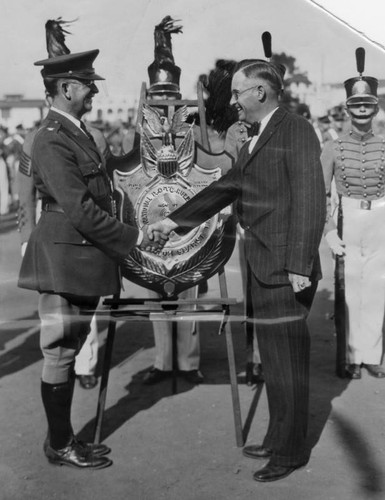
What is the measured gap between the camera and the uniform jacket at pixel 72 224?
292 cm

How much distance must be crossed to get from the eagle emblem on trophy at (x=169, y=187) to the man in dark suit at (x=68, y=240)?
0.41 feet

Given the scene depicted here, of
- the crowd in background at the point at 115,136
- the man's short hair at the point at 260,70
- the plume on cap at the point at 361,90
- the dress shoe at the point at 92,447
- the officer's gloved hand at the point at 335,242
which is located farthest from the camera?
the officer's gloved hand at the point at 335,242

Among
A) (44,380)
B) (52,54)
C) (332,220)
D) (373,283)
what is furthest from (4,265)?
(373,283)

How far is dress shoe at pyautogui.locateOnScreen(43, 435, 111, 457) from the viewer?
3.19m

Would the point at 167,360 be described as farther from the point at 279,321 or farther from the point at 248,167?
the point at 248,167

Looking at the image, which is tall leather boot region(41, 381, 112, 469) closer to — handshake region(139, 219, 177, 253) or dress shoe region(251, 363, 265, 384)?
handshake region(139, 219, 177, 253)

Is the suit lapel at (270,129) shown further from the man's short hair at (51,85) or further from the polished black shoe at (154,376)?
the polished black shoe at (154,376)

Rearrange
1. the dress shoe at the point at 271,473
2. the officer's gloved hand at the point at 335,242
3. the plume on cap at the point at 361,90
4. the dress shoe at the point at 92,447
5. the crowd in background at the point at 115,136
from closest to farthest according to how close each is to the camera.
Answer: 1. the dress shoe at the point at 271,473
2. the dress shoe at the point at 92,447
3. the crowd in background at the point at 115,136
4. the plume on cap at the point at 361,90
5. the officer's gloved hand at the point at 335,242

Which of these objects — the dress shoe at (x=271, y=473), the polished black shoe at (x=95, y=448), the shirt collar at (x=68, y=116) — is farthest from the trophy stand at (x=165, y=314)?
the shirt collar at (x=68, y=116)

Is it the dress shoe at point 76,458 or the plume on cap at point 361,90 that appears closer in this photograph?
the dress shoe at point 76,458

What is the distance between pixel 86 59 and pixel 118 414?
1.63m

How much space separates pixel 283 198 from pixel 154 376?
5.23 feet

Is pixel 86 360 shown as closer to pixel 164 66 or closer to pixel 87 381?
pixel 87 381

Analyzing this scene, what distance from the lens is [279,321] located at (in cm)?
305
